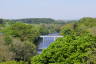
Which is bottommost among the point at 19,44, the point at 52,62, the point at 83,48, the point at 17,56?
the point at 17,56

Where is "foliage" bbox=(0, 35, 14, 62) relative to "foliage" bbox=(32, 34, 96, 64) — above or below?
below

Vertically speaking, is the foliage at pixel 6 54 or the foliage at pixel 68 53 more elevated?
the foliage at pixel 68 53

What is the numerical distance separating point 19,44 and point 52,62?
290 inches

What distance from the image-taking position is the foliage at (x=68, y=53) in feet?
18.6

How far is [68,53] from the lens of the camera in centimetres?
595

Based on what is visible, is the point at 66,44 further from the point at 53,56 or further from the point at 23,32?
the point at 23,32

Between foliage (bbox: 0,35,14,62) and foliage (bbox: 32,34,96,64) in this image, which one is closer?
foliage (bbox: 32,34,96,64)

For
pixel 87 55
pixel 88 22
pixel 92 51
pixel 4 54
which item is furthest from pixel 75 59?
pixel 88 22

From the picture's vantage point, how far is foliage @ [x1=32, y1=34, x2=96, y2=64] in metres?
5.67

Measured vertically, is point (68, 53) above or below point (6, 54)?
above

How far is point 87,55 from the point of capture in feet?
18.8

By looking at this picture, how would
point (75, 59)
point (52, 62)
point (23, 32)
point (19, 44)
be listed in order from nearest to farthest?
point (75, 59) → point (52, 62) → point (19, 44) → point (23, 32)

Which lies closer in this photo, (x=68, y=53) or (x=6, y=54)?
(x=68, y=53)

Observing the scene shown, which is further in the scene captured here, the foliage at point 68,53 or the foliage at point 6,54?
the foliage at point 6,54
